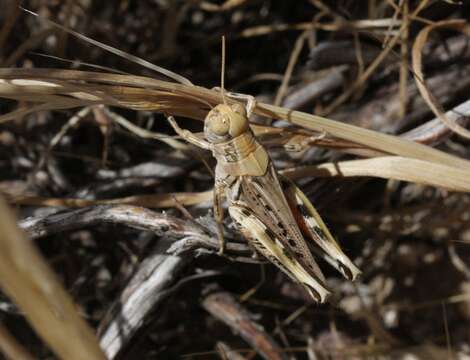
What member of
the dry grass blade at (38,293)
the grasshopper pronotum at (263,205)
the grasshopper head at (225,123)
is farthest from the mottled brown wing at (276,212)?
the dry grass blade at (38,293)

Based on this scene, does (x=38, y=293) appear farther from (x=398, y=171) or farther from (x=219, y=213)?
(x=398, y=171)

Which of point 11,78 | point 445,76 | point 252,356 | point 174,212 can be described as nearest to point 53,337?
point 11,78

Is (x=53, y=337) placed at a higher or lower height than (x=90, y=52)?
lower

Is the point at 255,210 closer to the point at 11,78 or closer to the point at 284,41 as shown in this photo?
the point at 11,78

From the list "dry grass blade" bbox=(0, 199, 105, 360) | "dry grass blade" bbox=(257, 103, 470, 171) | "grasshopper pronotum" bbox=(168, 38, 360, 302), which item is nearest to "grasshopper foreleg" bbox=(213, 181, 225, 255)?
"grasshopper pronotum" bbox=(168, 38, 360, 302)

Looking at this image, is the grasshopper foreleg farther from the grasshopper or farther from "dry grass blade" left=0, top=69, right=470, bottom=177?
"dry grass blade" left=0, top=69, right=470, bottom=177
